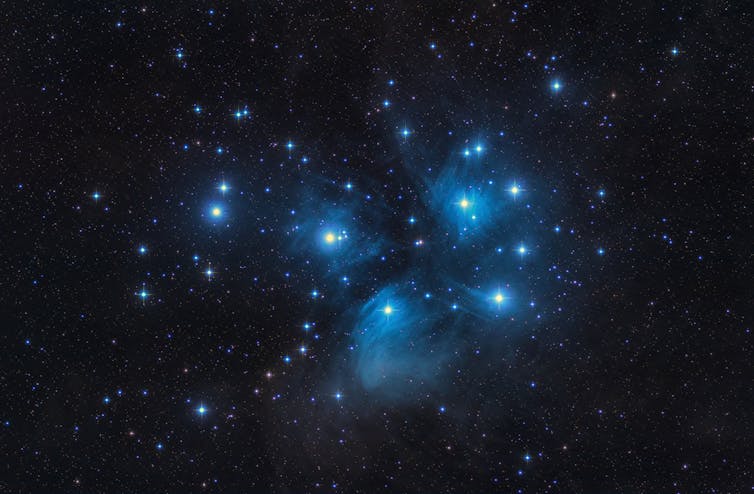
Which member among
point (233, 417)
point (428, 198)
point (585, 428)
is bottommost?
point (585, 428)

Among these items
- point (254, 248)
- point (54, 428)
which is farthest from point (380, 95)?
point (54, 428)

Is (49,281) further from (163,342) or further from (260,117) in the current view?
(260,117)

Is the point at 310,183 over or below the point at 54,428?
over

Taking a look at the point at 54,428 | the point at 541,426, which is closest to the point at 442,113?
the point at 541,426

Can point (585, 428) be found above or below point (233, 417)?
below

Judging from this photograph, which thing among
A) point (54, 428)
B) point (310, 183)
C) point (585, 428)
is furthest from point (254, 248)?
point (585, 428)

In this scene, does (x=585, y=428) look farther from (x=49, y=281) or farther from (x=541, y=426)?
(x=49, y=281)

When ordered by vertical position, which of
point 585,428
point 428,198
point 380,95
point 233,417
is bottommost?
point 585,428

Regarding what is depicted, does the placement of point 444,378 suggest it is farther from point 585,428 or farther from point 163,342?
point 163,342
